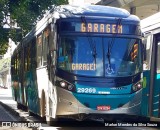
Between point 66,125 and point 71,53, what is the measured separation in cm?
337

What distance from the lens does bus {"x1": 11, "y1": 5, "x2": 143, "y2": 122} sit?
9859 millimetres

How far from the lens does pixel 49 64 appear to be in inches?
418

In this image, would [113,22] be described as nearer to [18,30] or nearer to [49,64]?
[49,64]

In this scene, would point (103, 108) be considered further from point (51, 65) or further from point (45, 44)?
point (45, 44)

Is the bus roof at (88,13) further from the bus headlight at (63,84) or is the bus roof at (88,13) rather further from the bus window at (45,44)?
the bus headlight at (63,84)

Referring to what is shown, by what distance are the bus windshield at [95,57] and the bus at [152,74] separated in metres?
1.27

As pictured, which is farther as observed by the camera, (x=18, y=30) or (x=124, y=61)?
(x=18, y=30)

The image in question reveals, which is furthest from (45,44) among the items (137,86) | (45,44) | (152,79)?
(152,79)

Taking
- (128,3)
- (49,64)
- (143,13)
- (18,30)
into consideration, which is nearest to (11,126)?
(49,64)

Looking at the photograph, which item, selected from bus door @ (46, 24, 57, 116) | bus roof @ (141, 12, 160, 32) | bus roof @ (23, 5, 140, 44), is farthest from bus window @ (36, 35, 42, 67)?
bus roof @ (141, 12, 160, 32)

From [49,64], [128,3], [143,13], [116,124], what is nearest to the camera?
[49,64]

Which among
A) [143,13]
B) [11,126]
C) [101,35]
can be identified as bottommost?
[11,126]

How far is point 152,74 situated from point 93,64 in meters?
2.27

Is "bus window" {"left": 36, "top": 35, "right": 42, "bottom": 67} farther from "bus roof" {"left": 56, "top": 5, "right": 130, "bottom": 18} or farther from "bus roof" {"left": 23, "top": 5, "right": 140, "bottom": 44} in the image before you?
"bus roof" {"left": 56, "top": 5, "right": 130, "bottom": 18}
